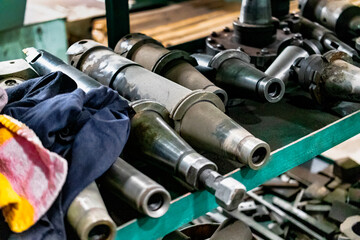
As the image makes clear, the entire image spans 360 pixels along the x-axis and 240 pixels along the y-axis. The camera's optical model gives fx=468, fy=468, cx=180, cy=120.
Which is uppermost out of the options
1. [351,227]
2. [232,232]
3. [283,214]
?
[232,232]

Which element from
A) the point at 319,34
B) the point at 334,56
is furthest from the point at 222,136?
the point at 319,34

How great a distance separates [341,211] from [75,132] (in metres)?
1.40

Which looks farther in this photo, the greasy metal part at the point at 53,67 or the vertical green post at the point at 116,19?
the vertical green post at the point at 116,19

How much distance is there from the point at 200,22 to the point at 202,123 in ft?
6.58

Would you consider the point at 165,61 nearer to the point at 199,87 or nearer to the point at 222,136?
the point at 199,87

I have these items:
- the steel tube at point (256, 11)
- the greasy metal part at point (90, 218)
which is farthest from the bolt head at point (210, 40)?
the greasy metal part at point (90, 218)

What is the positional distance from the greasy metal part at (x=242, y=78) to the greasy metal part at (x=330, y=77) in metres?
0.15

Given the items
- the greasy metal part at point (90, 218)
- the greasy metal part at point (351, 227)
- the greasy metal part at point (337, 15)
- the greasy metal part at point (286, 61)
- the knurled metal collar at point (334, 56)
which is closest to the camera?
the greasy metal part at point (90, 218)

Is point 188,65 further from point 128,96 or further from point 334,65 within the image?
point 334,65

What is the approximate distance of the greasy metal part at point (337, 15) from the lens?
1.52 m

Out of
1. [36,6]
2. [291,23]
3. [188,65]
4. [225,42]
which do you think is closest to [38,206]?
[188,65]

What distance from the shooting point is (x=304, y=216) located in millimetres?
1947

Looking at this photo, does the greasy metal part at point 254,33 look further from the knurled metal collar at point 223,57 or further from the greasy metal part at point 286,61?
the knurled metal collar at point 223,57

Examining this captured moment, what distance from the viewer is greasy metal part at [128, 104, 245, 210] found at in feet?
2.51
